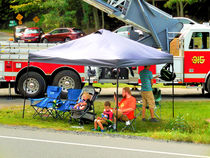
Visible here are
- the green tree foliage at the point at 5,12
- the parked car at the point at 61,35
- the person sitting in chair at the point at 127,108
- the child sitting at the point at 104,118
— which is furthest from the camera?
the green tree foliage at the point at 5,12

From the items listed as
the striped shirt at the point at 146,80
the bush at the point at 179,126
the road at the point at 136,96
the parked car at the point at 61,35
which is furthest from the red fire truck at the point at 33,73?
the parked car at the point at 61,35

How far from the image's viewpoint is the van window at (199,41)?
17.4 meters

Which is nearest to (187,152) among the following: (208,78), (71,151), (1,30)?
(71,151)

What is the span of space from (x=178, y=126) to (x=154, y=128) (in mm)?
636

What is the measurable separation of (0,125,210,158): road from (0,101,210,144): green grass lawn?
43 centimetres

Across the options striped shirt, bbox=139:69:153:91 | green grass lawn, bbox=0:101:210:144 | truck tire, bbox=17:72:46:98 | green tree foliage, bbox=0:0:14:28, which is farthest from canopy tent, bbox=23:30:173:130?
green tree foliage, bbox=0:0:14:28

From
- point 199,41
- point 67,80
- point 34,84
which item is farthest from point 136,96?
point 34,84

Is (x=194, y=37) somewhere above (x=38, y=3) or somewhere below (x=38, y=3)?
below

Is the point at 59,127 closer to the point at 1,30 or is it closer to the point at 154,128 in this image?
the point at 154,128

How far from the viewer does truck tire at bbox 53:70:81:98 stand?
17.4 m

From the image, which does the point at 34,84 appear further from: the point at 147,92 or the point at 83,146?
the point at 83,146

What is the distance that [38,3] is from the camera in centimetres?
5175

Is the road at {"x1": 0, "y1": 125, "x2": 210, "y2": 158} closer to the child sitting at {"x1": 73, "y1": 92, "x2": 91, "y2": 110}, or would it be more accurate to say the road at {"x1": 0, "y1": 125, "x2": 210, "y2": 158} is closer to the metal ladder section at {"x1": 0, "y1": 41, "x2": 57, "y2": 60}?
the child sitting at {"x1": 73, "y1": 92, "x2": 91, "y2": 110}

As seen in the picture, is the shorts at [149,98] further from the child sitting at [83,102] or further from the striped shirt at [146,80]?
the child sitting at [83,102]
